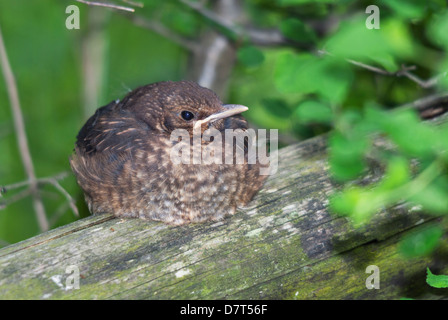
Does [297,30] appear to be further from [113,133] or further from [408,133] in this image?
[408,133]

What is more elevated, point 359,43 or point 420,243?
point 359,43

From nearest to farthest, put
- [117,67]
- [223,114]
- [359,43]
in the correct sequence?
[359,43] → [223,114] → [117,67]

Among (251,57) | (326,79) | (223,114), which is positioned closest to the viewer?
(326,79)

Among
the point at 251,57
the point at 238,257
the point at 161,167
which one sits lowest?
the point at 238,257

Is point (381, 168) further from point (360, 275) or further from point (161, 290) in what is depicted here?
point (161, 290)

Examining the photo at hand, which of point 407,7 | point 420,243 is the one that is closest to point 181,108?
point 407,7

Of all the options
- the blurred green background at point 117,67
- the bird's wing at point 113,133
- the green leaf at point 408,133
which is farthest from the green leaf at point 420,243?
the blurred green background at point 117,67

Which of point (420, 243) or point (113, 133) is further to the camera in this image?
point (113, 133)
